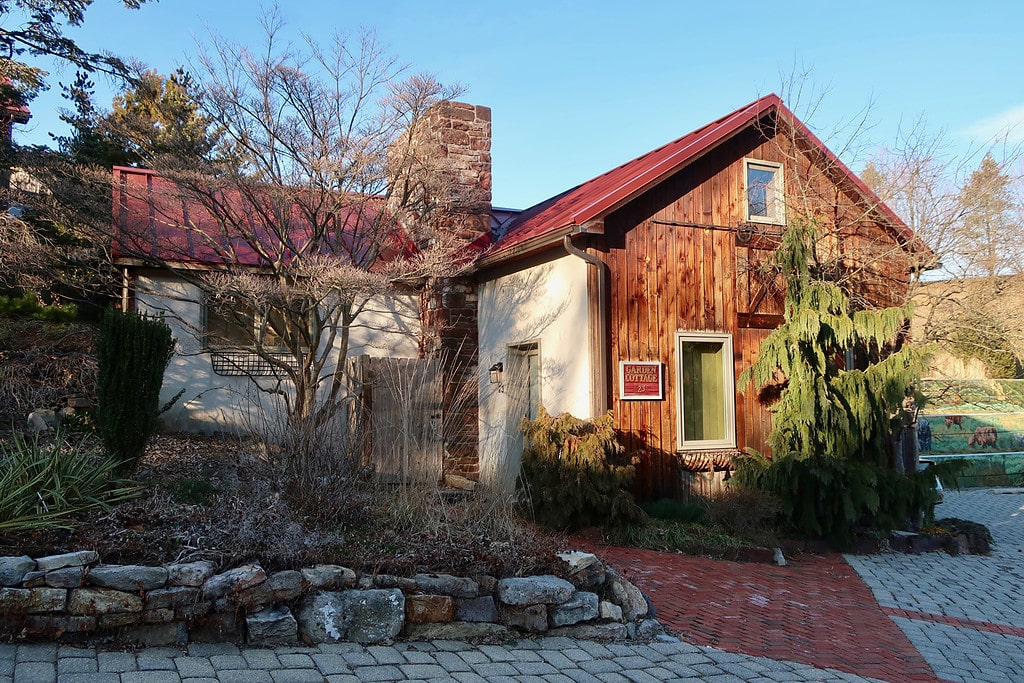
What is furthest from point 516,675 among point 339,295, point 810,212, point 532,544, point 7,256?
point 7,256

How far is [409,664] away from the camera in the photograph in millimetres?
4402

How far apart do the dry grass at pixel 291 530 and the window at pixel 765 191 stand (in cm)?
651

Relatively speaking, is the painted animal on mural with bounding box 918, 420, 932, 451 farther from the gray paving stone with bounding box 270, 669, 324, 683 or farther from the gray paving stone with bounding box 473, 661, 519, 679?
the gray paving stone with bounding box 270, 669, 324, 683

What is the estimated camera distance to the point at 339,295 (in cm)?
956

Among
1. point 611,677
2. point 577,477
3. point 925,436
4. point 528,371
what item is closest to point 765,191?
point 528,371

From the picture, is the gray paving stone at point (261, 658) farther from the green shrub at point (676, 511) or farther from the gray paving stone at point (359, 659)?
the green shrub at point (676, 511)

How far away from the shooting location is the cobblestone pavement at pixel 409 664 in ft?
12.7

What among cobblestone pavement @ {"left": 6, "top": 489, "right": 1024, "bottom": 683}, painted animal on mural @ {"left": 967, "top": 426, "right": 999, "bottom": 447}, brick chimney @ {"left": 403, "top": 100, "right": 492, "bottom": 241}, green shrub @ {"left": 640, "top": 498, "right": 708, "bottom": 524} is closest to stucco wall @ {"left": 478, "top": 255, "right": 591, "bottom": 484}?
brick chimney @ {"left": 403, "top": 100, "right": 492, "bottom": 241}

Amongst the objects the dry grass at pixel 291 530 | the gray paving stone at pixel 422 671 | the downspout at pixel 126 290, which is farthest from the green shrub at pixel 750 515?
the downspout at pixel 126 290

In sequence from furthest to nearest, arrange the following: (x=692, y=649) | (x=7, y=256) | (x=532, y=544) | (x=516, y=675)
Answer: (x=7, y=256) → (x=532, y=544) → (x=692, y=649) → (x=516, y=675)

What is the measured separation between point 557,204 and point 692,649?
850 cm

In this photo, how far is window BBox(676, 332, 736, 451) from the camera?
392 inches

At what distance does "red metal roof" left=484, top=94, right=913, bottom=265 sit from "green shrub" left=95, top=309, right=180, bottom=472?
15.2 ft

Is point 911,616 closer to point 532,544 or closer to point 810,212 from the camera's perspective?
point 532,544
